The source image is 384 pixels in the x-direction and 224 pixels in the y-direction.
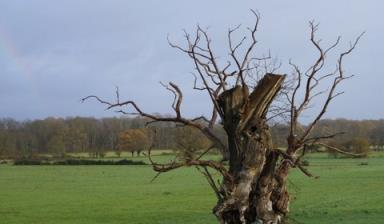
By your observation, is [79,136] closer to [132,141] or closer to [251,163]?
[132,141]

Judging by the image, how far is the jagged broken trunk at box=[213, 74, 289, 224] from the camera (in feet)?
21.7

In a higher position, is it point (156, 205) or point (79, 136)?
point (79, 136)

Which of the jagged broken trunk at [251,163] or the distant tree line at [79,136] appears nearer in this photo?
the jagged broken trunk at [251,163]

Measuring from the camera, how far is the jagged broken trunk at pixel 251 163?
662 cm

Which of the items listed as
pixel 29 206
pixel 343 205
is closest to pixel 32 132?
pixel 29 206

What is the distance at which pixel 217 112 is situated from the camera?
7.05m

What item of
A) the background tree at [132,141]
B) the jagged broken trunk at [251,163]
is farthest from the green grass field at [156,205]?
the background tree at [132,141]

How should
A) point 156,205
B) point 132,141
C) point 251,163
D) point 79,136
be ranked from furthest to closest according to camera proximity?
point 79,136
point 132,141
point 156,205
point 251,163

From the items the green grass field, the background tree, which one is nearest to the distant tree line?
the background tree

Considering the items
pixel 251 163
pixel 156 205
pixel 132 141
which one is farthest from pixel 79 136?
pixel 251 163

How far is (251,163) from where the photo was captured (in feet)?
21.9

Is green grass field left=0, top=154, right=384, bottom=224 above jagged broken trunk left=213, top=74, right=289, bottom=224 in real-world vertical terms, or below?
below

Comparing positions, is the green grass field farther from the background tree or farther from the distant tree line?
the distant tree line

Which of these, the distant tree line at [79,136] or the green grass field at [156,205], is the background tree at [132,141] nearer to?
the distant tree line at [79,136]
